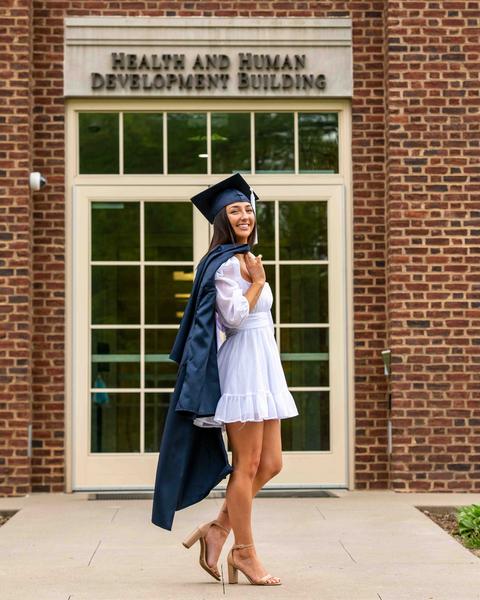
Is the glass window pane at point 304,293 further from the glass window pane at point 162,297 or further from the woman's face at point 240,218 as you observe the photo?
the woman's face at point 240,218

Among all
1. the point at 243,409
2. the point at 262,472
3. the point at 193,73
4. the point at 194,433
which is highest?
the point at 193,73

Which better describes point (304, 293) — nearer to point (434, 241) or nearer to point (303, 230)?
point (303, 230)

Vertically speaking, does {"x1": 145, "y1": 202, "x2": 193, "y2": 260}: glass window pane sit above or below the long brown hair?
above

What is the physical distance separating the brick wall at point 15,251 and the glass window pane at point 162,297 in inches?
38.3

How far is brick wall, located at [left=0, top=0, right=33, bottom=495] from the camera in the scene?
9.05 metres

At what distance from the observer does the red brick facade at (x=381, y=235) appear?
30.0 ft

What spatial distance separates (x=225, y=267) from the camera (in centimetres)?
572

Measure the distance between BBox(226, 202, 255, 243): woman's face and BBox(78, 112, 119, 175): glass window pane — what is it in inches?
151

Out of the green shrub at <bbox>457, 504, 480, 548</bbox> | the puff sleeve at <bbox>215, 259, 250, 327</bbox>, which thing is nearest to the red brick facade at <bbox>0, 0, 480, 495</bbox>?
the green shrub at <bbox>457, 504, 480, 548</bbox>

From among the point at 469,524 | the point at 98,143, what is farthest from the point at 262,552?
the point at 98,143

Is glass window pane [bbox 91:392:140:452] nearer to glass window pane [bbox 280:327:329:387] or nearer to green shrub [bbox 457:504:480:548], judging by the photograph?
glass window pane [bbox 280:327:329:387]

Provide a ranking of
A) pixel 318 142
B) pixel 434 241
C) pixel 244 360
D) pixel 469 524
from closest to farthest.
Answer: pixel 244 360 < pixel 469 524 < pixel 434 241 < pixel 318 142

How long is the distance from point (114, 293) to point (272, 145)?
182cm

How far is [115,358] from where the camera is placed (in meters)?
9.44
